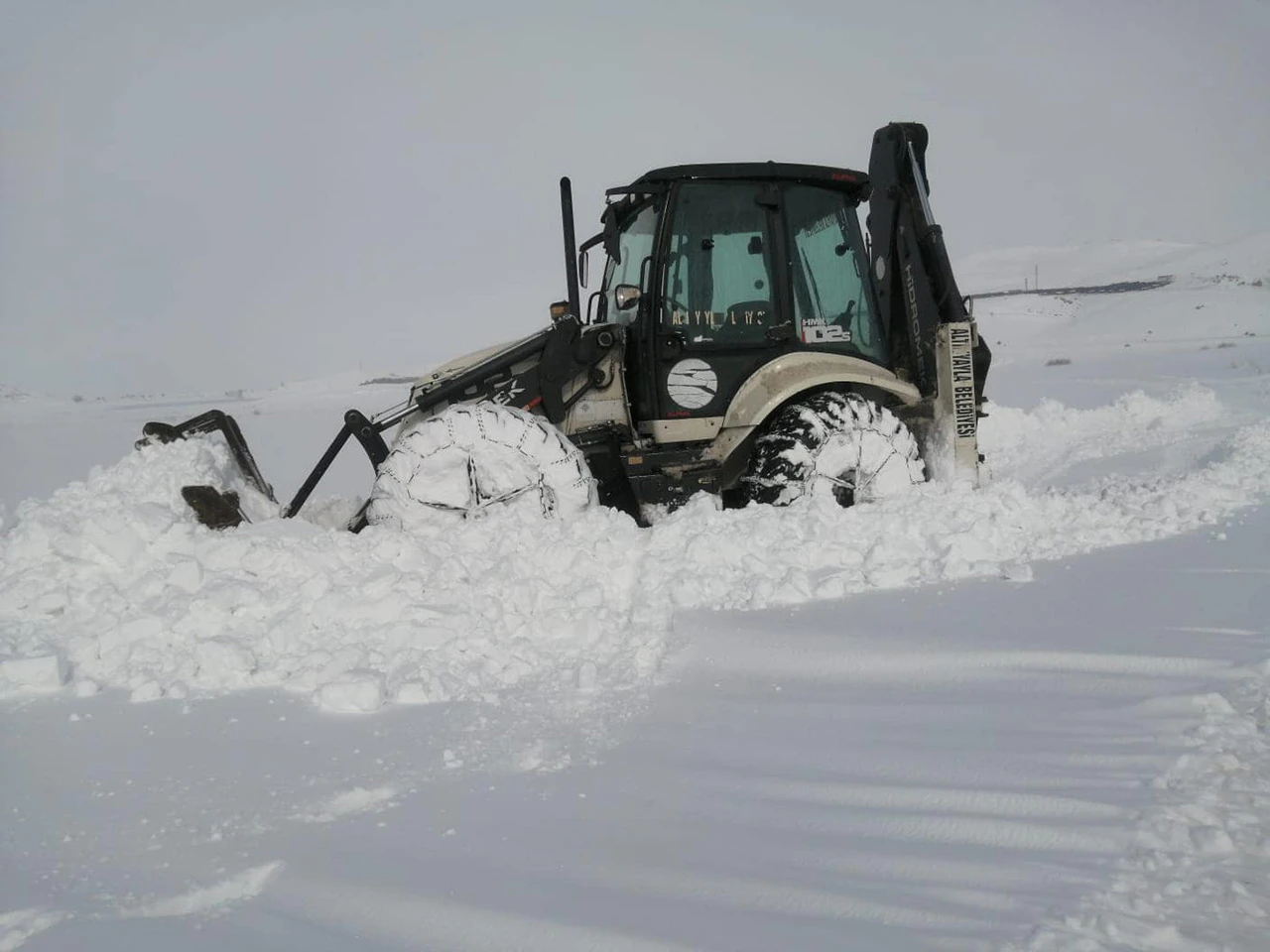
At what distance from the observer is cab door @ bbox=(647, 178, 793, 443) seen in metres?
5.95

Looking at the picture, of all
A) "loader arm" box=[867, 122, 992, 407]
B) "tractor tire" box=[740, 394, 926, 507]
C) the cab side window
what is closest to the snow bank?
"tractor tire" box=[740, 394, 926, 507]

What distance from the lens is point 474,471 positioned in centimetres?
524

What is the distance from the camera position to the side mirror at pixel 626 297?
5.95m

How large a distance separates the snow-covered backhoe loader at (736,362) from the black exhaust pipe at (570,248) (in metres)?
0.01

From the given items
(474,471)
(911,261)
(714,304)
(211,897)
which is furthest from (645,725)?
(911,261)

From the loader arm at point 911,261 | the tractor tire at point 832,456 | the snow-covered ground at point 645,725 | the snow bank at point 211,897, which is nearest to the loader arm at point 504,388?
the snow-covered ground at point 645,725

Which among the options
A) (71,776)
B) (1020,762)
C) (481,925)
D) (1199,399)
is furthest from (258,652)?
(1199,399)

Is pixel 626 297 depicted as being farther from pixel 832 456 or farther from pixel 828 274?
pixel 832 456

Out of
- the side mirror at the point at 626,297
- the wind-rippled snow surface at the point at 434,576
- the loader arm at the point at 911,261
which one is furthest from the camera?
the loader arm at the point at 911,261

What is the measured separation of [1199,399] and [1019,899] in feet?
37.6

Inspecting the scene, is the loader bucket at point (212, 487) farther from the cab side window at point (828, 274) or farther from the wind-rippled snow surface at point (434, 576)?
the cab side window at point (828, 274)

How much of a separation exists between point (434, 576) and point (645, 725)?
1.56 meters

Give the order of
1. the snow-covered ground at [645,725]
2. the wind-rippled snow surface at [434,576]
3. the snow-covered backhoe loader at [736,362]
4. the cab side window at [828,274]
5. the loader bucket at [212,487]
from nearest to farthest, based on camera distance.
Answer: the snow-covered ground at [645,725], the wind-rippled snow surface at [434,576], the loader bucket at [212,487], the snow-covered backhoe loader at [736,362], the cab side window at [828,274]

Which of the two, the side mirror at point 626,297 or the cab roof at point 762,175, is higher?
the cab roof at point 762,175
